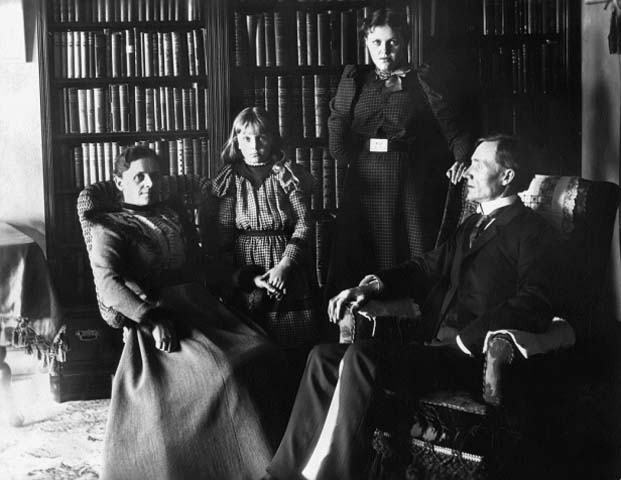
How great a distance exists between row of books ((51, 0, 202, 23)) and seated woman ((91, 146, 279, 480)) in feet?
3.04

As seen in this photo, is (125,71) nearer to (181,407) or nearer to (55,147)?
(55,147)

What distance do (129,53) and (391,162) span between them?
3.53ft

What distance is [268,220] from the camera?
277 centimetres

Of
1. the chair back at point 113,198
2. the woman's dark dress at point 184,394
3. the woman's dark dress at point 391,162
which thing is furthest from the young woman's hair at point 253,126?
the woman's dark dress at point 184,394

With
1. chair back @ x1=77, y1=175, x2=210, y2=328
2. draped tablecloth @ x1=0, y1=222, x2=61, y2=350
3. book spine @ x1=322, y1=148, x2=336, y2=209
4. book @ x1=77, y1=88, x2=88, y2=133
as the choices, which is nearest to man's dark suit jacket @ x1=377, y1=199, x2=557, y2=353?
chair back @ x1=77, y1=175, x2=210, y2=328

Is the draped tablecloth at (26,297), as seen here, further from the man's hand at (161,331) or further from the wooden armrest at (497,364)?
the wooden armrest at (497,364)

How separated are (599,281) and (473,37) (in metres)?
1.27

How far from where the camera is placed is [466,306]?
2.40 meters

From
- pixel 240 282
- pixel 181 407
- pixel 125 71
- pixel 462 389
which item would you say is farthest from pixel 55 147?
pixel 462 389

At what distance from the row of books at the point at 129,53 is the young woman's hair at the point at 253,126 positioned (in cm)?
68

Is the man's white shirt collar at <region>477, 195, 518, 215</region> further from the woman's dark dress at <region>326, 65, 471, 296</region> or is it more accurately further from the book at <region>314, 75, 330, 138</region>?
the book at <region>314, 75, 330, 138</region>

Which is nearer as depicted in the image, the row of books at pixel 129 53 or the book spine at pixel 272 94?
the row of books at pixel 129 53

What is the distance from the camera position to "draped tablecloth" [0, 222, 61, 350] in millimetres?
2951

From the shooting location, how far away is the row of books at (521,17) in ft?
10.9
